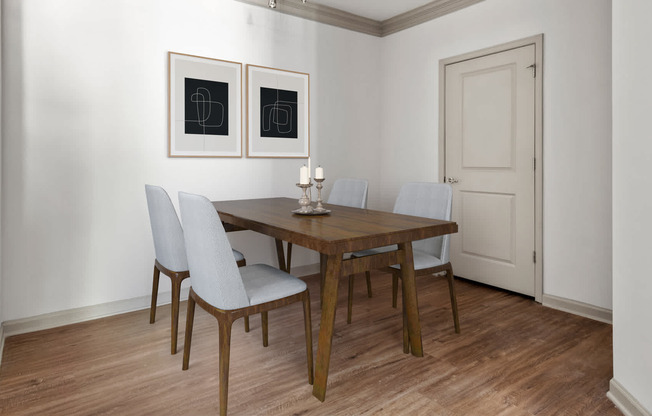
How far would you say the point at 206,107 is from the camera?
324cm

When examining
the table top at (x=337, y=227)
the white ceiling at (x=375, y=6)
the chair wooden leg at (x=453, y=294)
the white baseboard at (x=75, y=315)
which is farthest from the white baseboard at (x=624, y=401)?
the white ceiling at (x=375, y=6)

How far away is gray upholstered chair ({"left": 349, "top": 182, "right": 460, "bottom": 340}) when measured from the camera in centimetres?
246

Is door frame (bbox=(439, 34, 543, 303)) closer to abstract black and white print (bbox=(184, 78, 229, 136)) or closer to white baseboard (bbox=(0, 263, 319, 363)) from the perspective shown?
abstract black and white print (bbox=(184, 78, 229, 136))

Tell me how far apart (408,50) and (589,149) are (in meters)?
1.97

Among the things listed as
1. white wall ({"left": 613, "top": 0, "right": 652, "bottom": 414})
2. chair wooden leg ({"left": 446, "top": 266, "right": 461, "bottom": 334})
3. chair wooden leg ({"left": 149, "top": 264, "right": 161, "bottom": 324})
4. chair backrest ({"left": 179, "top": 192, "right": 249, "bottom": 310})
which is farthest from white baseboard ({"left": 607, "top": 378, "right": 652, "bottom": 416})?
chair wooden leg ({"left": 149, "top": 264, "right": 161, "bottom": 324})

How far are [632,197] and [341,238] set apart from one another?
1.17m

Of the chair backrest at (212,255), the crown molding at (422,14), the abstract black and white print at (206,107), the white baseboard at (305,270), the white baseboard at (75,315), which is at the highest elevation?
the crown molding at (422,14)

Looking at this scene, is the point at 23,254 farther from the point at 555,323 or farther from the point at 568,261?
the point at 568,261

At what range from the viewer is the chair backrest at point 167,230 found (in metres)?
2.20

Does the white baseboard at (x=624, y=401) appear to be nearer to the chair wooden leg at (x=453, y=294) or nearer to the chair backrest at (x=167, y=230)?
the chair wooden leg at (x=453, y=294)

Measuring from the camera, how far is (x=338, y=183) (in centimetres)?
353

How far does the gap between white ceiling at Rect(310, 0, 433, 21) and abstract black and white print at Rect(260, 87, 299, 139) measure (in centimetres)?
91

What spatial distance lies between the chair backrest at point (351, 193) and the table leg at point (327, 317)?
1423 mm

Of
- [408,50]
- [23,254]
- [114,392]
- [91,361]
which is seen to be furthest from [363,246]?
[408,50]
